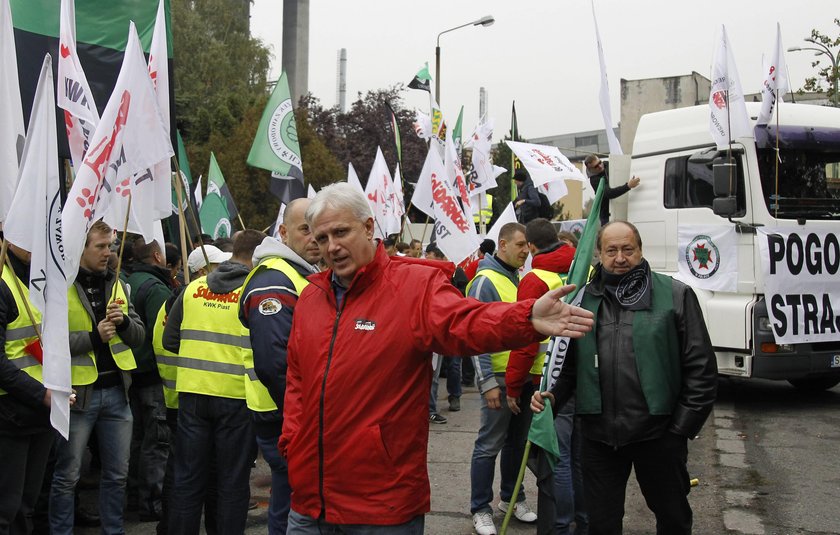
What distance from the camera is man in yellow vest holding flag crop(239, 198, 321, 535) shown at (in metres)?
4.25

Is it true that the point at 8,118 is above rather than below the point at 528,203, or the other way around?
below

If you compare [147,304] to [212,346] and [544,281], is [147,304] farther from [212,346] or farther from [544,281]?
[544,281]

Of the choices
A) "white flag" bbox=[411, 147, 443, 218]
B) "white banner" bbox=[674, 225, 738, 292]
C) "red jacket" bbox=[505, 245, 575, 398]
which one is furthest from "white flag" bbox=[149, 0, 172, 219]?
"white banner" bbox=[674, 225, 738, 292]

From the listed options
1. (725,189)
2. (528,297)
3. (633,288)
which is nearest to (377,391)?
(633,288)

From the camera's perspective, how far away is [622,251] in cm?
434

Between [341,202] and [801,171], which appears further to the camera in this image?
[801,171]

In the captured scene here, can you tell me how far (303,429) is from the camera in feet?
10.7

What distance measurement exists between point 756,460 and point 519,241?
3.52 m

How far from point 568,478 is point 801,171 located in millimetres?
6128

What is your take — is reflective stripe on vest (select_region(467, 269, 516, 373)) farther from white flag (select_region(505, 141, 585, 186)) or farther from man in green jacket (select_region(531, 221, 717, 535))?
white flag (select_region(505, 141, 585, 186))

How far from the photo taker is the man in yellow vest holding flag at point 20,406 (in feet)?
13.8

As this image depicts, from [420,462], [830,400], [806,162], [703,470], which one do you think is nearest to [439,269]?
[420,462]

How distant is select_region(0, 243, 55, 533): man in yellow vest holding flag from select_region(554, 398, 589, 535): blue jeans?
2812 mm

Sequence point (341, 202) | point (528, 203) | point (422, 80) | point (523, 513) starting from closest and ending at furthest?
point (341, 202) → point (523, 513) → point (528, 203) → point (422, 80)
